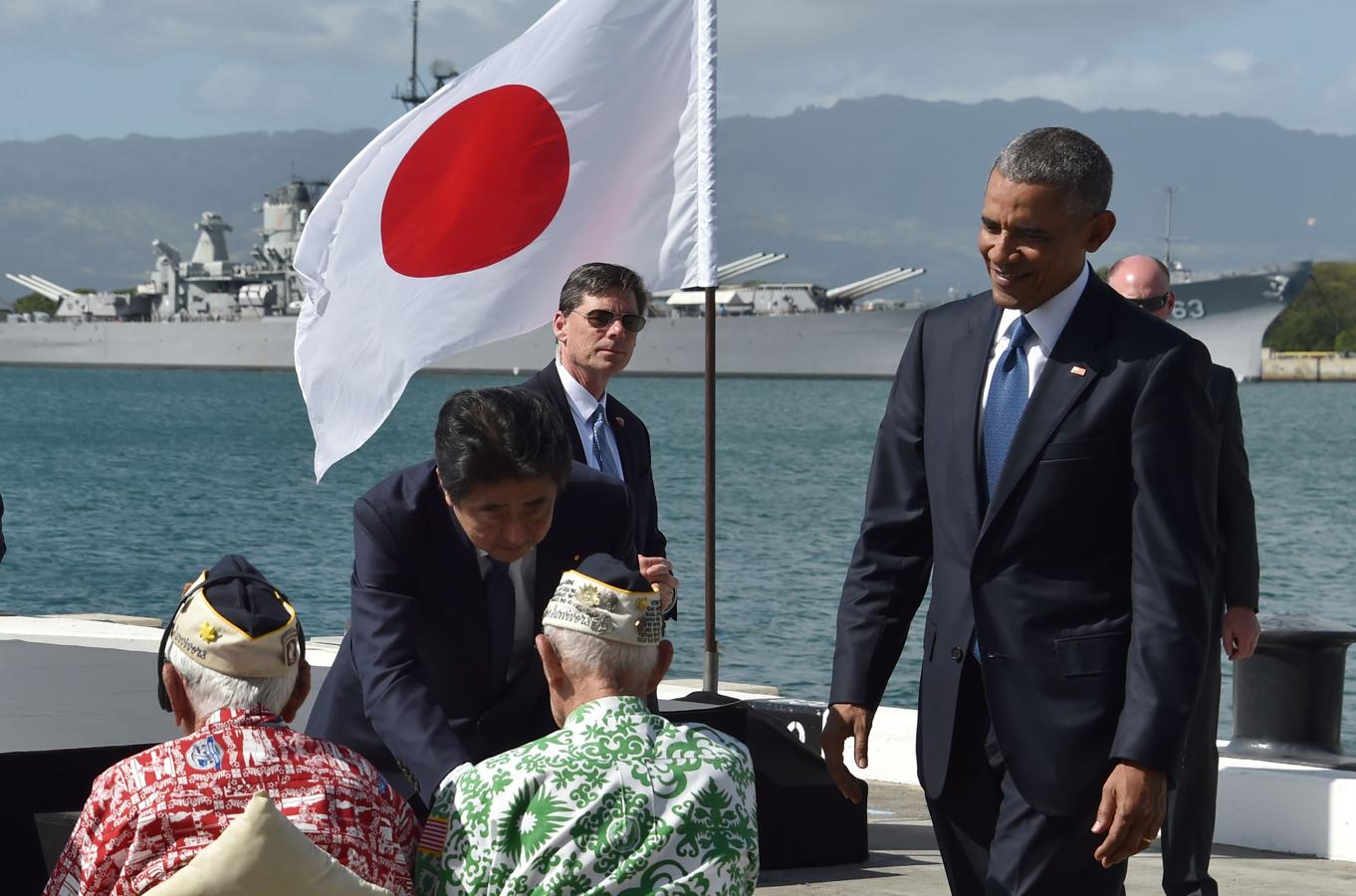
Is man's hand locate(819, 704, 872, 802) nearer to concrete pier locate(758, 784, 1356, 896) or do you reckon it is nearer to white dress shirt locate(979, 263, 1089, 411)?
white dress shirt locate(979, 263, 1089, 411)

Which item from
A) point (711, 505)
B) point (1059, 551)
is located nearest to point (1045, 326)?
point (1059, 551)

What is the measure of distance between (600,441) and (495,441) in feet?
5.66

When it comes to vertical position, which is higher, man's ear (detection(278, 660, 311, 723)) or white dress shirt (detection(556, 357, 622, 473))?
white dress shirt (detection(556, 357, 622, 473))

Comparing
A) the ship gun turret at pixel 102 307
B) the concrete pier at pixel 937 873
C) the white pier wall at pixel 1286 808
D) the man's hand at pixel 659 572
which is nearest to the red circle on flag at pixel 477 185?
the white pier wall at pixel 1286 808

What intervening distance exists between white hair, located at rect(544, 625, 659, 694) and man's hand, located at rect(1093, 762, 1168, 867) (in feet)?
2.36

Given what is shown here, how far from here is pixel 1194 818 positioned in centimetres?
417

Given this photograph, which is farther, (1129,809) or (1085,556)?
(1085,556)

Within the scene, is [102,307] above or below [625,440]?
above

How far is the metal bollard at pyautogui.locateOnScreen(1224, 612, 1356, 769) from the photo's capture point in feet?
18.1

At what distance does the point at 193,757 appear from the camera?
7.51ft

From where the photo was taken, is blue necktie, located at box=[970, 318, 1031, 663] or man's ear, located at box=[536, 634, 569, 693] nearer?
man's ear, located at box=[536, 634, 569, 693]

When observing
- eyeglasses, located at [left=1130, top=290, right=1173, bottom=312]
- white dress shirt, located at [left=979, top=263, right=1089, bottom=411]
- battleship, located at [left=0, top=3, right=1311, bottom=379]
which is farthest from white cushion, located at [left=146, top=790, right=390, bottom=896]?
battleship, located at [left=0, top=3, right=1311, bottom=379]

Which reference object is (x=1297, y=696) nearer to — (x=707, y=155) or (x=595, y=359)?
(x=707, y=155)

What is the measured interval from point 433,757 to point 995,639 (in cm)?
88
